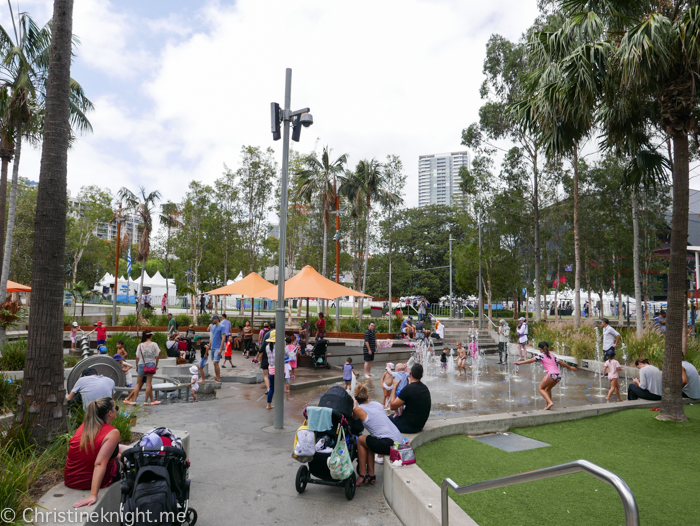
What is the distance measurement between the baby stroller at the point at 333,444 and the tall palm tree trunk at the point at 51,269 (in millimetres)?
2994

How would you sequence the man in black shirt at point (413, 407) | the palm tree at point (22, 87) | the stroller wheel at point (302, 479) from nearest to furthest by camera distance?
the stroller wheel at point (302, 479)
the man in black shirt at point (413, 407)
the palm tree at point (22, 87)

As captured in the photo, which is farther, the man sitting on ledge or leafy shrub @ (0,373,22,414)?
the man sitting on ledge

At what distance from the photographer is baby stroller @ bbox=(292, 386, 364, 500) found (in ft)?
17.3

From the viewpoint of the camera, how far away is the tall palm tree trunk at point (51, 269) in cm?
525

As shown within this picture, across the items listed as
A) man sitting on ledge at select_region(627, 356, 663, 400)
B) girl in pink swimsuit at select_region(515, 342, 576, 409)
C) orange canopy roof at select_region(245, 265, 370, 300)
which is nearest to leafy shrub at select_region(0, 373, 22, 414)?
orange canopy roof at select_region(245, 265, 370, 300)

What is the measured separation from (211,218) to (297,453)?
25972mm

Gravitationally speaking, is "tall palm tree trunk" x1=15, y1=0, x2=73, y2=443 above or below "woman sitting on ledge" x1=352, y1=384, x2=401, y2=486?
above

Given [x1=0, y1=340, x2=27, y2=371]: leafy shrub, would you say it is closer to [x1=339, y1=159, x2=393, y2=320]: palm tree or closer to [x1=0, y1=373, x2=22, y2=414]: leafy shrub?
[x1=0, y1=373, x2=22, y2=414]: leafy shrub

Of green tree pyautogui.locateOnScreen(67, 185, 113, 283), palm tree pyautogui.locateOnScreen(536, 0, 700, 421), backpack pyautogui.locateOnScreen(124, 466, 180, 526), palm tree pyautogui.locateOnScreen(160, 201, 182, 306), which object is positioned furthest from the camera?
green tree pyautogui.locateOnScreen(67, 185, 113, 283)

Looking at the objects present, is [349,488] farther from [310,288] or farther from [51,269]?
[310,288]

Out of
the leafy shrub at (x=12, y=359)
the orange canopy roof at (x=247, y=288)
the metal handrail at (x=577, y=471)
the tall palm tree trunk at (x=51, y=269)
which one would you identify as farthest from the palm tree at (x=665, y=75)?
the leafy shrub at (x=12, y=359)

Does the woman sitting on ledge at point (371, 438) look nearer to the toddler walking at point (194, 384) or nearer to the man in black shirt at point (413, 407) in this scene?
the man in black shirt at point (413, 407)

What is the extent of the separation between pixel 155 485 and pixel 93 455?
1050 mm

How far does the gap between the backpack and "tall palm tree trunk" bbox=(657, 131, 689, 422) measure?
353 inches
